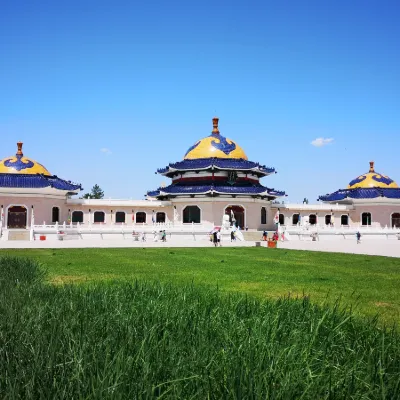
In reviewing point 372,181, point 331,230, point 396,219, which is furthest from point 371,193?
point 331,230

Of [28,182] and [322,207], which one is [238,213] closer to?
[322,207]

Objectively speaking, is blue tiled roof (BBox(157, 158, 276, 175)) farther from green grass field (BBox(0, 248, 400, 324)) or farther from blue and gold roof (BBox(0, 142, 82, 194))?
green grass field (BBox(0, 248, 400, 324))

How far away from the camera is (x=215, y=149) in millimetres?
50781

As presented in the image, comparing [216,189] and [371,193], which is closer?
[216,189]

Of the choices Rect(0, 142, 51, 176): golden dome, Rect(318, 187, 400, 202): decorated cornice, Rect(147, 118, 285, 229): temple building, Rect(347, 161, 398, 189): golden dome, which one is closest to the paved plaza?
Rect(147, 118, 285, 229): temple building

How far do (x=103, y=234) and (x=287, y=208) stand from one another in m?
24.3

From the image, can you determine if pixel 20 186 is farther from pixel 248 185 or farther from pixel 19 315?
pixel 19 315

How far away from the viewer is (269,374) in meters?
3.21

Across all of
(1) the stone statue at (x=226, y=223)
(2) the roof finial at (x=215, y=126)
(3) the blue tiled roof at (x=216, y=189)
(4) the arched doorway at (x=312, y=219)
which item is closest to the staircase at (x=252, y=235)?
(1) the stone statue at (x=226, y=223)

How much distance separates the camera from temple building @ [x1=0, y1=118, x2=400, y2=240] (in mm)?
44125

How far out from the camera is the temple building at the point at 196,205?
44125 millimetres

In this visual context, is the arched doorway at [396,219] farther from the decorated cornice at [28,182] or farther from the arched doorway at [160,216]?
the decorated cornice at [28,182]

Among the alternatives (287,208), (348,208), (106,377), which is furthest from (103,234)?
(106,377)

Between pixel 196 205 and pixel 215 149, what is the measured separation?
750 cm
